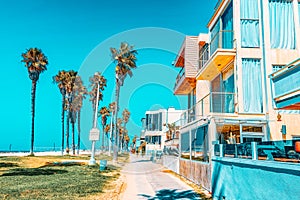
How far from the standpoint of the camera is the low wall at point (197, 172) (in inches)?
403

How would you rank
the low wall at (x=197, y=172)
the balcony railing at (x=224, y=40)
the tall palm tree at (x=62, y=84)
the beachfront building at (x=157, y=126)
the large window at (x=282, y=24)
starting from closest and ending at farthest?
the low wall at (x=197, y=172), the large window at (x=282, y=24), the balcony railing at (x=224, y=40), the tall palm tree at (x=62, y=84), the beachfront building at (x=157, y=126)

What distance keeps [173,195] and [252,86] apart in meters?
6.51

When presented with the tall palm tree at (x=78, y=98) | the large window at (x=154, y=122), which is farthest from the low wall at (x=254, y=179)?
the large window at (x=154, y=122)

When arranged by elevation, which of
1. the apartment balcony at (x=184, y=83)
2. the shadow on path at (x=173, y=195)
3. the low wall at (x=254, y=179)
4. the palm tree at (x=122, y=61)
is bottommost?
the shadow on path at (x=173, y=195)

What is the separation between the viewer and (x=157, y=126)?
190ft

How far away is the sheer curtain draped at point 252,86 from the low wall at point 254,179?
14.8 ft

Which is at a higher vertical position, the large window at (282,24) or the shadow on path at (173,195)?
the large window at (282,24)

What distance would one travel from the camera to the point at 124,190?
1041 centimetres

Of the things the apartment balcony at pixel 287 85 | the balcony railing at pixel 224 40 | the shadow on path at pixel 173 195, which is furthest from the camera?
the balcony railing at pixel 224 40

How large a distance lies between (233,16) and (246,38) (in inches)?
51.5

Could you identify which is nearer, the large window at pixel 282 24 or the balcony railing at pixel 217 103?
the balcony railing at pixel 217 103

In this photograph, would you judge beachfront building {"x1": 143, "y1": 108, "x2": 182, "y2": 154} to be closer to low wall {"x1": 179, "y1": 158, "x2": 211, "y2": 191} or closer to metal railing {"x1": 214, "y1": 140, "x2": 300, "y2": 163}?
low wall {"x1": 179, "y1": 158, "x2": 211, "y2": 191}

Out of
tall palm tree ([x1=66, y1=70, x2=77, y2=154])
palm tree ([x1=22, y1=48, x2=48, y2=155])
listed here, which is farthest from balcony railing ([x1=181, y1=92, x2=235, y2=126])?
tall palm tree ([x1=66, y1=70, x2=77, y2=154])

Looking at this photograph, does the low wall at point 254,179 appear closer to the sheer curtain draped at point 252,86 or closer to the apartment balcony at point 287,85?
the apartment balcony at point 287,85
